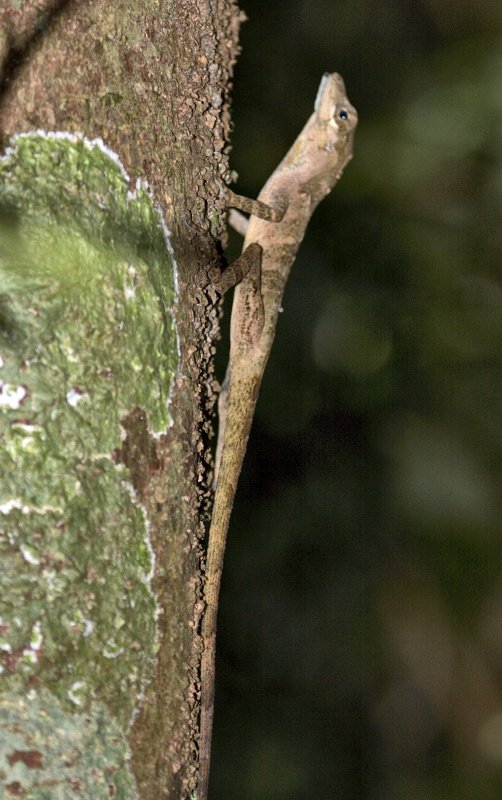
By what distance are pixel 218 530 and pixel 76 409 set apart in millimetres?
483

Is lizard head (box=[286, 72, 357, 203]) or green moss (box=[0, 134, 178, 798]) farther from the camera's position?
lizard head (box=[286, 72, 357, 203])

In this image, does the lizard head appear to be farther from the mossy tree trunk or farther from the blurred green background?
the blurred green background

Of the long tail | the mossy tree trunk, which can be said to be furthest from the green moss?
the long tail

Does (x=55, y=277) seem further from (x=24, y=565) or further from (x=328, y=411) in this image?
(x=328, y=411)

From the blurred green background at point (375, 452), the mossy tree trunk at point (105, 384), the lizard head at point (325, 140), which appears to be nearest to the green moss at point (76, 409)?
the mossy tree trunk at point (105, 384)

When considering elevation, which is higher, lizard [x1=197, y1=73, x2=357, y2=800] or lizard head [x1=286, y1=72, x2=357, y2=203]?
lizard head [x1=286, y1=72, x2=357, y2=203]

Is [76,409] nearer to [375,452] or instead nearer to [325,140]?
[325,140]

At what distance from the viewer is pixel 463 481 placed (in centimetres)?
375

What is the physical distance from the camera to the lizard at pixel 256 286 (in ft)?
4.53

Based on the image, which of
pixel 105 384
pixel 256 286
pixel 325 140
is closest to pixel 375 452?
pixel 325 140

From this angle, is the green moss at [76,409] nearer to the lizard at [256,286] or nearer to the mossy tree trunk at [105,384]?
the mossy tree trunk at [105,384]

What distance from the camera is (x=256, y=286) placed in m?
1.93

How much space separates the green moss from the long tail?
0.16 metres

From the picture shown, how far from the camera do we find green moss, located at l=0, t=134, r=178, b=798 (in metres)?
1.07
